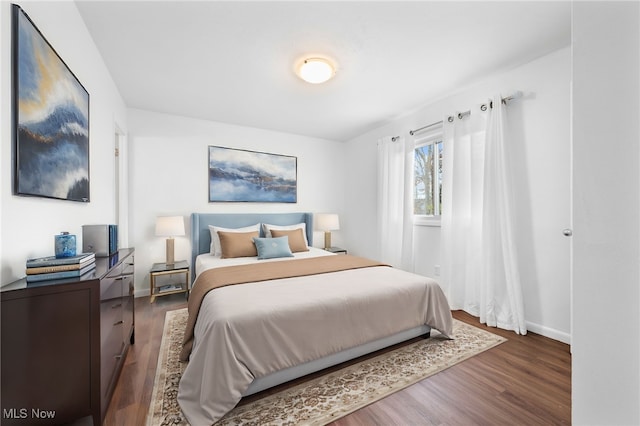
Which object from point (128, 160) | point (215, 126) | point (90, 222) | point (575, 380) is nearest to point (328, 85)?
point (215, 126)

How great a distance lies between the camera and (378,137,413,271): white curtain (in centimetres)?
379

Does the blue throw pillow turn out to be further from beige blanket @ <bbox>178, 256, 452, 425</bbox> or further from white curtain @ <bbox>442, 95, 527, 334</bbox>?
white curtain @ <bbox>442, 95, 527, 334</bbox>

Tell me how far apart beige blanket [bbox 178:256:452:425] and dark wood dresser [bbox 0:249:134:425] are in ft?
1.47

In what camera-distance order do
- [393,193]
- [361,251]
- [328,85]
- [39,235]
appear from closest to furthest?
[39,235], [328,85], [393,193], [361,251]

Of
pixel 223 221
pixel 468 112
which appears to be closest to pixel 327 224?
pixel 223 221

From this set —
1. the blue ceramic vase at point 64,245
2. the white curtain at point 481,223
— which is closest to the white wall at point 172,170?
the blue ceramic vase at point 64,245

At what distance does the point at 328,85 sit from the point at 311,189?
2239 mm

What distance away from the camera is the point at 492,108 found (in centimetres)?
277

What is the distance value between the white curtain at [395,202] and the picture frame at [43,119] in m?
3.45

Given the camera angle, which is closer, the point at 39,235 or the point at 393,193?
the point at 39,235

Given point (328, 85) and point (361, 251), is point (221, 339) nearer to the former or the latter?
point (328, 85)

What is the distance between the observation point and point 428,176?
12.3ft

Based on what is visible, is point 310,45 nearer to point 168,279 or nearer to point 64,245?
point 64,245

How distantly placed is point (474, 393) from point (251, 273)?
1.86 meters
